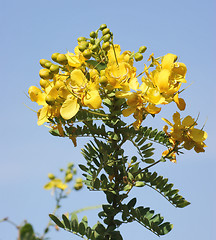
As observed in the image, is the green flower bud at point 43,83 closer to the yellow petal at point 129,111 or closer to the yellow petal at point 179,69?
the yellow petal at point 129,111

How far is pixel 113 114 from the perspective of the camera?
1.87 m

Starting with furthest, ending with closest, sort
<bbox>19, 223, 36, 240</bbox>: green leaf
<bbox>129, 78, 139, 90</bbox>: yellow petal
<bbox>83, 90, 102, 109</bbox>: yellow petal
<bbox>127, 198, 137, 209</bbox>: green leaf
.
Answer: <bbox>127, 198, 137, 209</bbox>: green leaf
<bbox>129, 78, 139, 90</bbox>: yellow petal
<bbox>83, 90, 102, 109</bbox>: yellow petal
<bbox>19, 223, 36, 240</bbox>: green leaf

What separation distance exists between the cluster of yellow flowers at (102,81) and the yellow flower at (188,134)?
2 centimetres

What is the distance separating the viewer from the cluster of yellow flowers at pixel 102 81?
1727 mm

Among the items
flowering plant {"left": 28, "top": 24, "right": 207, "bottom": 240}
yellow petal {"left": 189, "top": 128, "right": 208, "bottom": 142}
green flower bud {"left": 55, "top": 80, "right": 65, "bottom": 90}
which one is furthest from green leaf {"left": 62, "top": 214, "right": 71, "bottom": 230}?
yellow petal {"left": 189, "top": 128, "right": 208, "bottom": 142}

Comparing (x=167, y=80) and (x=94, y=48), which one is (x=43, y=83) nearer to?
(x=94, y=48)

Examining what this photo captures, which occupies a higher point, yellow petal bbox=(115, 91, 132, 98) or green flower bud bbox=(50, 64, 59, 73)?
yellow petal bbox=(115, 91, 132, 98)

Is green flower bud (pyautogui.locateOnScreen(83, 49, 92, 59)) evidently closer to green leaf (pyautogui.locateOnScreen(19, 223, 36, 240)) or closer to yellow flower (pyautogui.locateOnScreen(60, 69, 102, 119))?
yellow flower (pyautogui.locateOnScreen(60, 69, 102, 119))

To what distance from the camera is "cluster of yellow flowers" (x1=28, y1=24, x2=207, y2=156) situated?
1727 millimetres

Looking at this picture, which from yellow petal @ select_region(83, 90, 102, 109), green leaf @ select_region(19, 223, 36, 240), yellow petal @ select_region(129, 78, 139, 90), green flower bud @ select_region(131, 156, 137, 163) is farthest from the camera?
green flower bud @ select_region(131, 156, 137, 163)

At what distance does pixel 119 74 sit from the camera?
180 centimetres

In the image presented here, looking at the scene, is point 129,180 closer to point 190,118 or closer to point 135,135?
point 135,135

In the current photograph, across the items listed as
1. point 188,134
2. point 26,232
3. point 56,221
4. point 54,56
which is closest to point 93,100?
point 54,56

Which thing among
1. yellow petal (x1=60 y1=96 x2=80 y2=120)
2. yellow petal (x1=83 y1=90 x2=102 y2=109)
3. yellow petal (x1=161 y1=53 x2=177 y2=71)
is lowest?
yellow petal (x1=60 y1=96 x2=80 y2=120)
